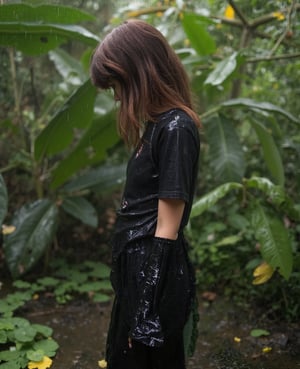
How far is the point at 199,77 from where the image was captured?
3.11 metres

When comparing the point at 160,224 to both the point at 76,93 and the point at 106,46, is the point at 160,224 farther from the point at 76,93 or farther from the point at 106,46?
the point at 76,93

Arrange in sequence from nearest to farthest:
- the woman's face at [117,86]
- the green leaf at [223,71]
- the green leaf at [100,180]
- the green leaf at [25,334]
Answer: the woman's face at [117,86]
the green leaf at [25,334]
the green leaf at [223,71]
the green leaf at [100,180]

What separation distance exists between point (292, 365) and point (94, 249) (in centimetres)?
193

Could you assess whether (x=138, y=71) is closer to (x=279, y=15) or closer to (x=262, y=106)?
(x=262, y=106)

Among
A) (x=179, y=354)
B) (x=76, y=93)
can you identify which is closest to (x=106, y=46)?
(x=179, y=354)

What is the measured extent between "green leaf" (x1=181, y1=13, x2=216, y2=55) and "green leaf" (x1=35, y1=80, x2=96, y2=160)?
0.93 metres

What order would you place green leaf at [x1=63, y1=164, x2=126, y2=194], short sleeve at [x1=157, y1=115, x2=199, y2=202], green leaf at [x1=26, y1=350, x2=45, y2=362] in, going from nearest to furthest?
short sleeve at [x1=157, y1=115, x2=199, y2=202], green leaf at [x1=26, y1=350, x2=45, y2=362], green leaf at [x1=63, y1=164, x2=126, y2=194]

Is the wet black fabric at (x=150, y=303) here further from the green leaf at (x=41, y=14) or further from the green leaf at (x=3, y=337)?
the green leaf at (x=41, y=14)

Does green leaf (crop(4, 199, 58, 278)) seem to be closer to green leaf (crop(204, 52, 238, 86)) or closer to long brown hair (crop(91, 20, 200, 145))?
green leaf (crop(204, 52, 238, 86))

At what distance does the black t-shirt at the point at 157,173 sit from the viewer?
1263 millimetres

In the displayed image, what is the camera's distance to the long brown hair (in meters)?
1.31

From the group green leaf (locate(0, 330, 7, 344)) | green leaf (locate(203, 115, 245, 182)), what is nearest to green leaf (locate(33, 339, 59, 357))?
green leaf (locate(0, 330, 7, 344))

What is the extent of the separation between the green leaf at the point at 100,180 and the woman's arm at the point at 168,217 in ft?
6.19

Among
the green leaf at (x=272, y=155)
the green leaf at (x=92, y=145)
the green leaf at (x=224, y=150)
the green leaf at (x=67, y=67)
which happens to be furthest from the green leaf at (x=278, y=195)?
the green leaf at (x=67, y=67)
